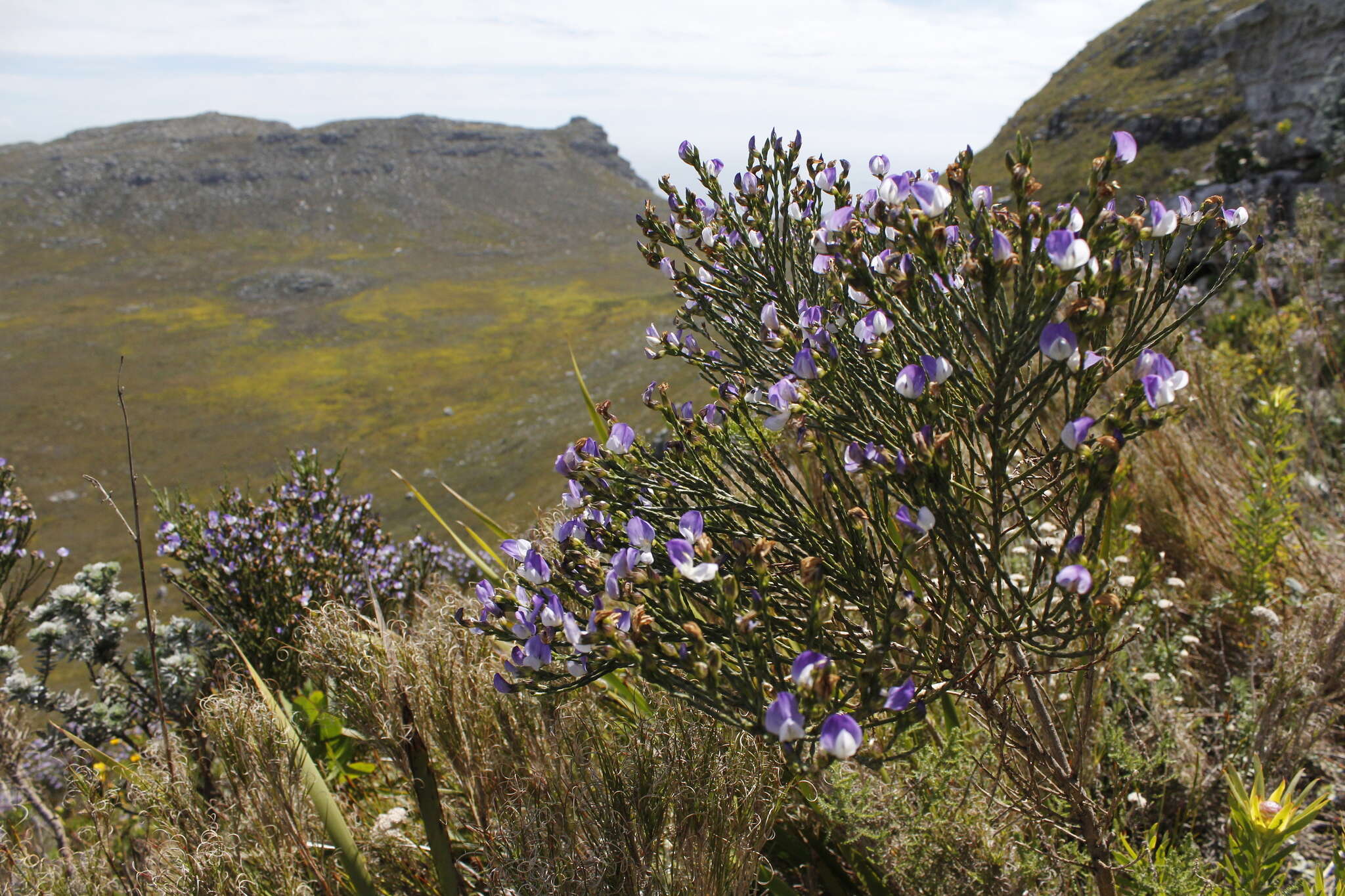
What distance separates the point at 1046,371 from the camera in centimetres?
133

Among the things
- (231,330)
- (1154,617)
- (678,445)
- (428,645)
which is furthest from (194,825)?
(231,330)

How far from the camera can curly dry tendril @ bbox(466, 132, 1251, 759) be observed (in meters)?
1.28

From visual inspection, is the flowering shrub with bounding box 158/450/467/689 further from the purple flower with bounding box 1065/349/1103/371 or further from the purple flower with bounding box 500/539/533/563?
the purple flower with bounding box 1065/349/1103/371

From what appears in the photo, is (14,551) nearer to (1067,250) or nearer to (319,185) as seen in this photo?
(1067,250)

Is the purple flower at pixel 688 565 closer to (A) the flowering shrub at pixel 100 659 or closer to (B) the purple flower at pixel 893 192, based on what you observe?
(B) the purple flower at pixel 893 192

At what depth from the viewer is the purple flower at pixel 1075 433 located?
1240mm

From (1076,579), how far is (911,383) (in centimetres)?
42

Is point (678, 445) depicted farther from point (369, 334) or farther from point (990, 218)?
point (369, 334)

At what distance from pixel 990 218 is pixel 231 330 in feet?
170

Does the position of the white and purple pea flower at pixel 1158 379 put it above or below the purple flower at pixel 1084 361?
below

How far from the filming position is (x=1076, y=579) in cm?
121

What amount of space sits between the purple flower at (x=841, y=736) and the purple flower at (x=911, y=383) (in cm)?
57

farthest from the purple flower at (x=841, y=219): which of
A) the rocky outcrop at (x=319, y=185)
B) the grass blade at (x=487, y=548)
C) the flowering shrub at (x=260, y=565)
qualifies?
the rocky outcrop at (x=319, y=185)

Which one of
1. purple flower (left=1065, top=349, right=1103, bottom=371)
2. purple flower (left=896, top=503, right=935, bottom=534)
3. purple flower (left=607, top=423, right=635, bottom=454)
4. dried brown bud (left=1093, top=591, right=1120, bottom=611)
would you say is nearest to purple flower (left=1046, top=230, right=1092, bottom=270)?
purple flower (left=1065, top=349, right=1103, bottom=371)
